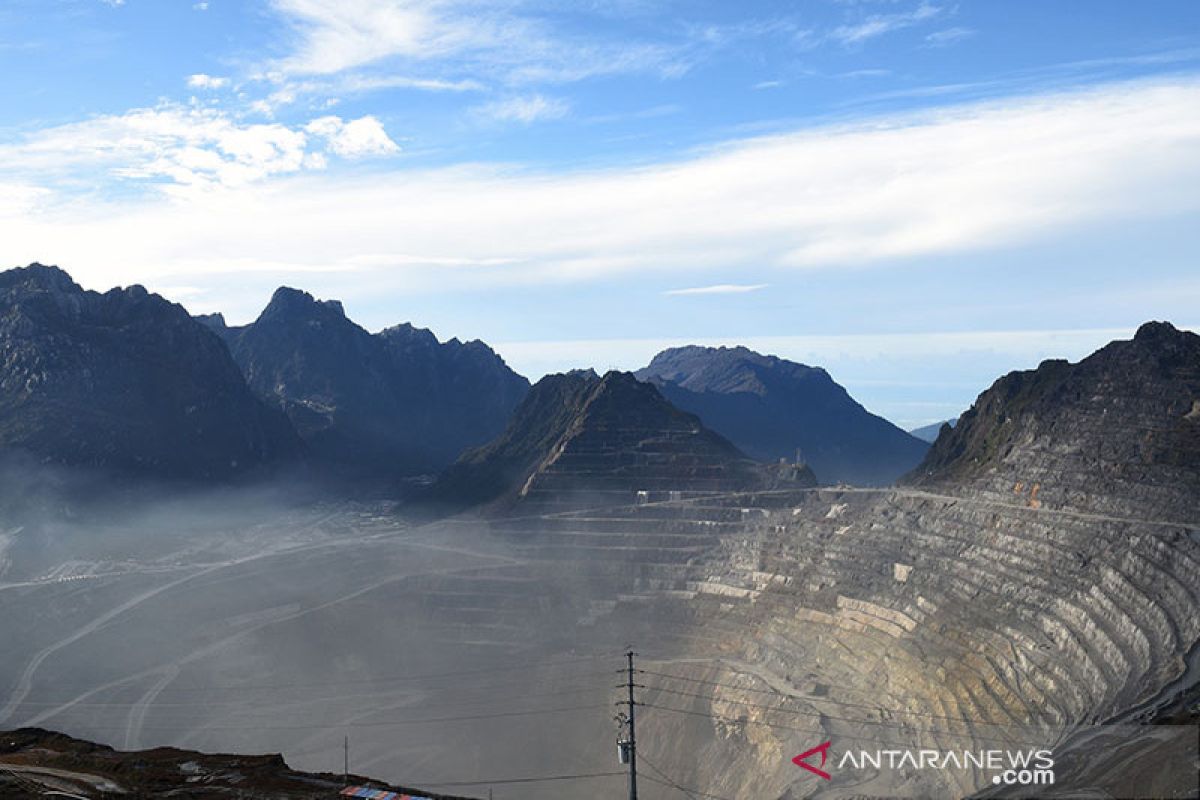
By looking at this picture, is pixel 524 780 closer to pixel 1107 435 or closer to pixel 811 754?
pixel 811 754

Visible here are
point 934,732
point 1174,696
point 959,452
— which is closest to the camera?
point 1174,696

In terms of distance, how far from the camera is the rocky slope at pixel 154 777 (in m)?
78.9

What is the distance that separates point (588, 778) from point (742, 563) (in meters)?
54.8

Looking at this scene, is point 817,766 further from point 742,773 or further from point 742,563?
point 742,563

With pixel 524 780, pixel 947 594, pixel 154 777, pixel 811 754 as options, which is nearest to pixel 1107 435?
pixel 947 594

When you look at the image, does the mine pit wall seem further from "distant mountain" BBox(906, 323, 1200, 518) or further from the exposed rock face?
"distant mountain" BBox(906, 323, 1200, 518)

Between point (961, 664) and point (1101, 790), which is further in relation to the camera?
point (961, 664)

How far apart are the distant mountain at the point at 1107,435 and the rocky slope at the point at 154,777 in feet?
324

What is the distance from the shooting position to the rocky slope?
7894 centimetres

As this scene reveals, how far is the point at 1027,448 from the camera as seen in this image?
6206 inches

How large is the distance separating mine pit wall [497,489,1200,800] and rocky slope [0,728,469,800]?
5329 centimetres

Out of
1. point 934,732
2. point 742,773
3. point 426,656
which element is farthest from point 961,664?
point 426,656

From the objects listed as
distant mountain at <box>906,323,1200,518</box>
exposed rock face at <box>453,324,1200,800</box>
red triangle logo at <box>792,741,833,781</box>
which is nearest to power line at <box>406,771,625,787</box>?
exposed rock face at <box>453,324,1200,800</box>

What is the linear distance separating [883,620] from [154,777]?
94988 mm
